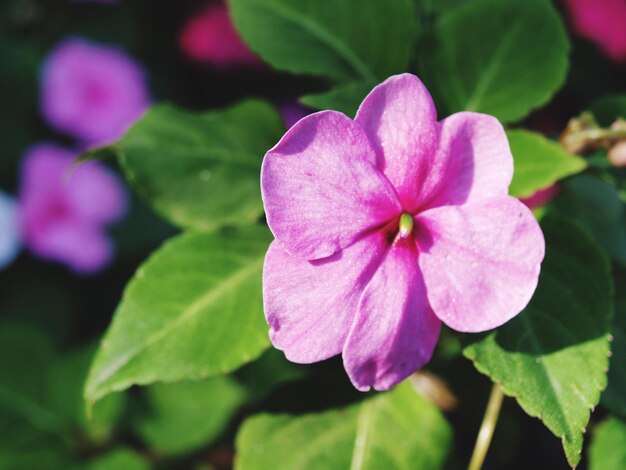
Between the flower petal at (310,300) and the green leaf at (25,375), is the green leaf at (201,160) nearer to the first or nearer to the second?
the flower petal at (310,300)

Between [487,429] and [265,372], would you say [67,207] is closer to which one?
[265,372]

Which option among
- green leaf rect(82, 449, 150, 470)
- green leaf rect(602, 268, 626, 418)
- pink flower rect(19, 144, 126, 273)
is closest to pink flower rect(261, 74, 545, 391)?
green leaf rect(602, 268, 626, 418)

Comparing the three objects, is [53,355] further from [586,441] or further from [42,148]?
[586,441]

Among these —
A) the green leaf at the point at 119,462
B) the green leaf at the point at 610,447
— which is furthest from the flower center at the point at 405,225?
the green leaf at the point at 119,462

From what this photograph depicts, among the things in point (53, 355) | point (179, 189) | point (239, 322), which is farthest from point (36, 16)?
point (239, 322)

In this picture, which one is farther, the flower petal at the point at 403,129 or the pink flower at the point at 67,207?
the pink flower at the point at 67,207

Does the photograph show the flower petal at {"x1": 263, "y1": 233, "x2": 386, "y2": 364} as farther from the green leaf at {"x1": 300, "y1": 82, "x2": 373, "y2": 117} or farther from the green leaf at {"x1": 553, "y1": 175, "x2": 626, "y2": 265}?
the green leaf at {"x1": 553, "y1": 175, "x2": 626, "y2": 265}
